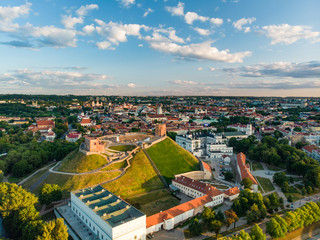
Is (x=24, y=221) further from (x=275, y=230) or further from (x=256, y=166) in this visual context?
(x=256, y=166)

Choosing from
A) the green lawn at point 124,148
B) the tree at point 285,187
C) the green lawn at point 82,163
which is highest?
the green lawn at point 124,148

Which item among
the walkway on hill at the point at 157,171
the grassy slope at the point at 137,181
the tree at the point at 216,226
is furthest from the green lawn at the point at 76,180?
the tree at the point at 216,226

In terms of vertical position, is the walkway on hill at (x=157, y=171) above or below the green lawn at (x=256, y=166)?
above

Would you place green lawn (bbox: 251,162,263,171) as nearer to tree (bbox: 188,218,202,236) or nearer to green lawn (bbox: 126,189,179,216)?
green lawn (bbox: 126,189,179,216)

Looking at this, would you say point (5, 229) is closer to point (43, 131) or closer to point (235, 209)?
point (235, 209)

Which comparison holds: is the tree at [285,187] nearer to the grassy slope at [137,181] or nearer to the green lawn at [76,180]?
the grassy slope at [137,181]

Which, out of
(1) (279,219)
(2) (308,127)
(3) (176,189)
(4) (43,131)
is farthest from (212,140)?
(4) (43,131)

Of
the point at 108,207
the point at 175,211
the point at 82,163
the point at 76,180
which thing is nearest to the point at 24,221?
the point at 108,207
